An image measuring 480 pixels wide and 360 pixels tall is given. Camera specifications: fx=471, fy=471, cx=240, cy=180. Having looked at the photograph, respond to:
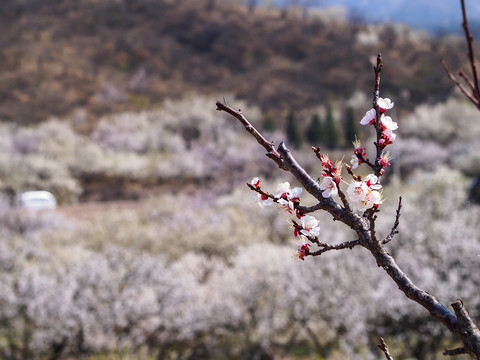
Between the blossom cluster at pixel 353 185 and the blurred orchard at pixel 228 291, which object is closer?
the blossom cluster at pixel 353 185

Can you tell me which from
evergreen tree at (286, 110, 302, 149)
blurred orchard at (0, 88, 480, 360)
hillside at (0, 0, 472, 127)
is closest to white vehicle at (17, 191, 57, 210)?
A: blurred orchard at (0, 88, 480, 360)

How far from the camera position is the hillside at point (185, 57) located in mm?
37281

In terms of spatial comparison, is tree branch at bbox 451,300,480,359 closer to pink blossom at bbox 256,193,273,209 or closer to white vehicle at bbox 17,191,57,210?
pink blossom at bbox 256,193,273,209

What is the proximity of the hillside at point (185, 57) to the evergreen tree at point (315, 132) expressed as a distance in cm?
836

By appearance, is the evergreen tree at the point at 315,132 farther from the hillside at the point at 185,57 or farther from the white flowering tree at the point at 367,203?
the white flowering tree at the point at 367,203

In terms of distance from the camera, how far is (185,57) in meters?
47.7

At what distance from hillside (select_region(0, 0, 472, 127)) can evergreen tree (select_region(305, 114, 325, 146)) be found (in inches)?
329

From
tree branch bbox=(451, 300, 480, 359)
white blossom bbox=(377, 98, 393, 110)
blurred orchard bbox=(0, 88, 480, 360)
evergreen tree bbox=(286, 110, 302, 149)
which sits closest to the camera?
tree branch bbox=(451, 300, 480, 359)

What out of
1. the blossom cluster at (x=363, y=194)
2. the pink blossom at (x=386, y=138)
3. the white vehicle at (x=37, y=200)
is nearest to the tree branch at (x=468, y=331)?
the blossom cluster at (x=363, y=194)

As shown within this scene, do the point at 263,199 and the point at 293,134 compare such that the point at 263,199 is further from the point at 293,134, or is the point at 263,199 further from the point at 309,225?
the point at 293,134

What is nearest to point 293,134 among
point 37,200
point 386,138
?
point 37,200

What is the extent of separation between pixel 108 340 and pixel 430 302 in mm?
6160

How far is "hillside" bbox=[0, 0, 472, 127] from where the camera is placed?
3728 centimetres

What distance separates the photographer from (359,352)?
5.95 metres
